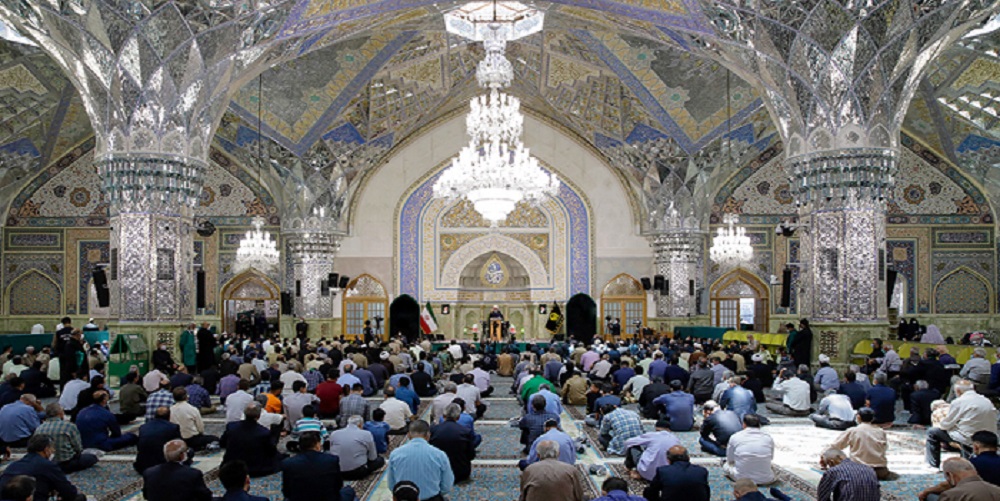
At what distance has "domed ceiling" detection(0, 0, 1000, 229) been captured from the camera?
14883 millimetres

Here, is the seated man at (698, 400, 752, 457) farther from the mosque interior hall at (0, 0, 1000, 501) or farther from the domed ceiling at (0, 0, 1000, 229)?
the domed ceiling at (0, 0, 1000, 229)

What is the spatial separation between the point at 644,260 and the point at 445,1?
365 inches

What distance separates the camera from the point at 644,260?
64.2 ft

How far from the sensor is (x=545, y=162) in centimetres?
1941

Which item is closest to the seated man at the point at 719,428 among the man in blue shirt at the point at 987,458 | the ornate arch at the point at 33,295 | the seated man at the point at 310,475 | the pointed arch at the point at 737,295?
the man in blue shirt at the point at 987,458

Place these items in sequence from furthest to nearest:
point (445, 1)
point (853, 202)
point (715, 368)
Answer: point (445, 1), point (853, 202), point (715, 368)

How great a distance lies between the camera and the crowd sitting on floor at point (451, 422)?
4590 millimetres

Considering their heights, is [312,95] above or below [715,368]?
above

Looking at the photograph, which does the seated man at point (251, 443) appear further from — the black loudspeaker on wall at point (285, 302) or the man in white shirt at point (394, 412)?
the black loudspeaker on wall at point (285, 302)

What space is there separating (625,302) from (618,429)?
514 inches

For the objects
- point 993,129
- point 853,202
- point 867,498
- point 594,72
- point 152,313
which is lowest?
point 867,498

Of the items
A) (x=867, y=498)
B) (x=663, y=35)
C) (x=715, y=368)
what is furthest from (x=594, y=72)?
(x=867, y=498)

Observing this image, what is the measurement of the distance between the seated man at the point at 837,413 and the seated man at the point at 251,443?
4916 mm

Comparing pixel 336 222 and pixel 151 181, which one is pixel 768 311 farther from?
pixel 151 181
